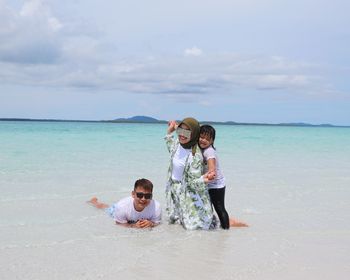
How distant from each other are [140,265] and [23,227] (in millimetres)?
2256

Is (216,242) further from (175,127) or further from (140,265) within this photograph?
(175,127)

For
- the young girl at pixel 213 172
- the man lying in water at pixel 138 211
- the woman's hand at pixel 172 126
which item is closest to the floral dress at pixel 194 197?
the young girl at pixel 213 172

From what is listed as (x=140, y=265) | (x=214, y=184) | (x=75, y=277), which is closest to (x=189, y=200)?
(x=214, y=184)

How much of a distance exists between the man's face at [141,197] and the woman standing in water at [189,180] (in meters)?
0.43

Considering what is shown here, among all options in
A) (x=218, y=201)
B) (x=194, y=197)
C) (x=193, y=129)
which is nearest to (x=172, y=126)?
(x=193, y=129)

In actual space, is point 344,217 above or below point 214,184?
below

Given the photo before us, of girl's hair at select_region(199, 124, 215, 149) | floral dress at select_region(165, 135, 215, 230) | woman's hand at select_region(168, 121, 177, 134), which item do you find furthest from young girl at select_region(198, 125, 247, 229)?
woman's hand at select_region(168, 121, 177, 134)

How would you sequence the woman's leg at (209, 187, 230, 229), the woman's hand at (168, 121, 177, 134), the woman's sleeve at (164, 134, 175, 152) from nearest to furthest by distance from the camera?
the woman's leg at (209, 187, 230, 229)
the woman's hand at (168, 121, 177, 134)
the woman's sleeve at (164, 134, 175, 152)

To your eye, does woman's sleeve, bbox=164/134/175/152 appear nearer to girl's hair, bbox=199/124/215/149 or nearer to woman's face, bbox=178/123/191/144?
woman's face, bbox=178/123/191/144

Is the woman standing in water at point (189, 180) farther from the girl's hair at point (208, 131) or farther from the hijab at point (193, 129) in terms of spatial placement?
the girl's hair at point (208, 131)

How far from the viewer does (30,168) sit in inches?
489

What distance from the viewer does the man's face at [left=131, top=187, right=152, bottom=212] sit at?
6293 mm

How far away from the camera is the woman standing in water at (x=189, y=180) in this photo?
20.5 ft

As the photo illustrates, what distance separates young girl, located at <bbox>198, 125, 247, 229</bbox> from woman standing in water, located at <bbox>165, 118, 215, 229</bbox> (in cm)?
8
